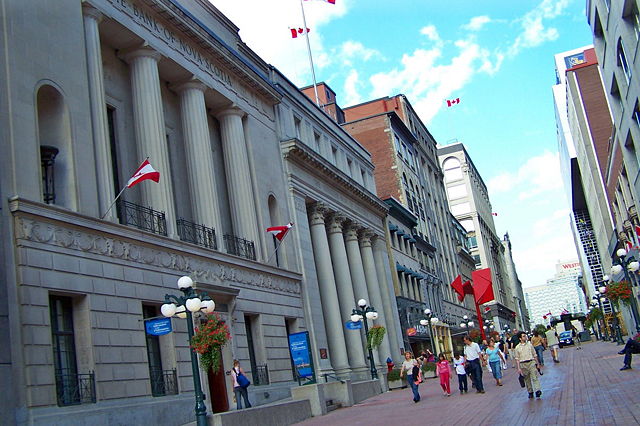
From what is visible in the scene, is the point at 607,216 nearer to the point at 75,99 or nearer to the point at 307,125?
the point at 307,125

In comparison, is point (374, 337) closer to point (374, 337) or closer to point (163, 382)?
point (374, 337)

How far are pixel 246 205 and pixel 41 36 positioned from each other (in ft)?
44.1

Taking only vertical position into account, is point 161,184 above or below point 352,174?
below

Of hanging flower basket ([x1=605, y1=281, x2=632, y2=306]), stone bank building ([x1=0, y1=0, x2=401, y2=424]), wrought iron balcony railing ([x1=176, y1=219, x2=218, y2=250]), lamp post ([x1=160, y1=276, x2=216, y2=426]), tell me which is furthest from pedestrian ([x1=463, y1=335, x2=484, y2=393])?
hanging flower basket ([x1=605, y1=281, x2=632, y2=306])

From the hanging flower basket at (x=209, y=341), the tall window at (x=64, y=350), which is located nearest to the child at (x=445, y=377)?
the hanging flower basket at (x=209, y=341)

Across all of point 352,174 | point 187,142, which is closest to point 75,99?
point 187,142

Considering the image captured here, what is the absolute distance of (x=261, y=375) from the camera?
29.9 m

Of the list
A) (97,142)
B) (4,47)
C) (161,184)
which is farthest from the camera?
(161,184)

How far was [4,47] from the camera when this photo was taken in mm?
18922

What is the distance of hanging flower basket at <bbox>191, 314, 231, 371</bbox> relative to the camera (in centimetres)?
1798

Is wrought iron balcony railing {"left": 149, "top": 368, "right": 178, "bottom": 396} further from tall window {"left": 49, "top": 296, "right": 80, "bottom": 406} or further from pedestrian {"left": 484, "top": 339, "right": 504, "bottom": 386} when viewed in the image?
pedestrian {"left": 484, "top": 339, "right": 504, "bottom": 386}

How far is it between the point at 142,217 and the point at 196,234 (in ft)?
11.7

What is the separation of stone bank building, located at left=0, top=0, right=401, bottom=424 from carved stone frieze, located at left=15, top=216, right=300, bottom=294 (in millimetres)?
58

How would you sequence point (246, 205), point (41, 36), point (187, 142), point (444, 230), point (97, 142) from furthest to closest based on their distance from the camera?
1. point (444, 230)
2. point (246, 205)
3. point (187, 142)
4. point (97, 142)
5. point (41, 36)
